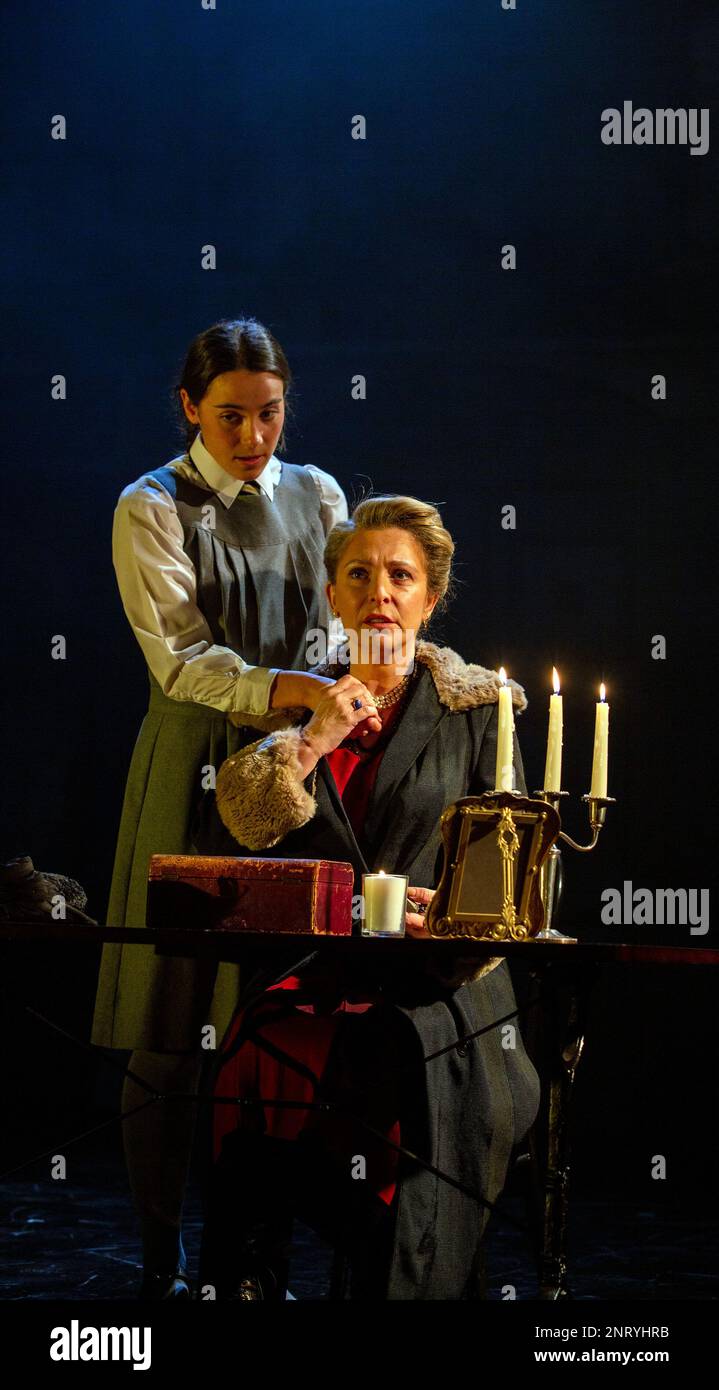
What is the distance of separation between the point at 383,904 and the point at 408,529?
3.08 ft

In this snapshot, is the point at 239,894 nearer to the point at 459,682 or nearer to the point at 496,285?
the point at 459,682

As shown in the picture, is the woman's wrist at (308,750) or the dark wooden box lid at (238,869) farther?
the woman's wrist at (308,750)

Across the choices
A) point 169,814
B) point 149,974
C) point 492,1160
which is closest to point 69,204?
point 169,814

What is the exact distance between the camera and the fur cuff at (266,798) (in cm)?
270

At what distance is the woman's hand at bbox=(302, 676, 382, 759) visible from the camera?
280 cm

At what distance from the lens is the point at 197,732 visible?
129 inches

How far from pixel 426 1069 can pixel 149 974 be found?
2.95 ft

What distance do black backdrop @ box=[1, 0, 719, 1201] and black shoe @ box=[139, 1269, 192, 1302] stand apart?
6.09 ft

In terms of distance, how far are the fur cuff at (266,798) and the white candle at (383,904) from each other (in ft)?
1.34

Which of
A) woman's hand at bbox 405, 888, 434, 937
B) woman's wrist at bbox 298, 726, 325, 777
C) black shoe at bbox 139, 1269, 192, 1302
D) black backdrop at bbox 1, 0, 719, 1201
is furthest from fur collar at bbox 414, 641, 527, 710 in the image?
black backdrop at bbox 1, 0, 719, 1201

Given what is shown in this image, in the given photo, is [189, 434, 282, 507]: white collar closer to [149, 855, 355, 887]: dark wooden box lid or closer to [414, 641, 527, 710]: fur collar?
[414, 641, 527, 710]: fur collar
